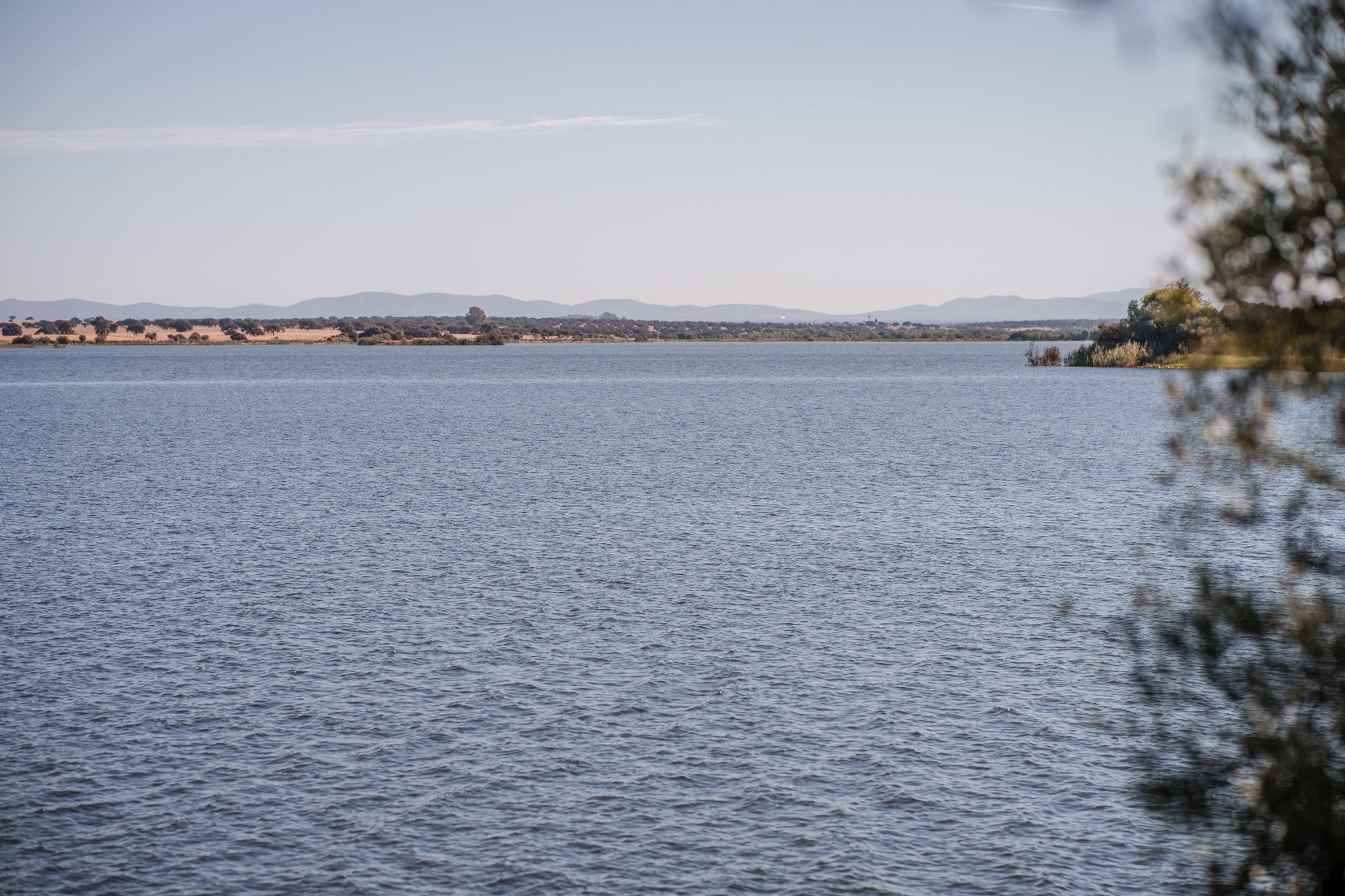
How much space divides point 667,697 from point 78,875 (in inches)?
359

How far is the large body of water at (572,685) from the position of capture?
14.7 meters

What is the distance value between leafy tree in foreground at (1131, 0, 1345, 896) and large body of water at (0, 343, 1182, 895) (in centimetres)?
246

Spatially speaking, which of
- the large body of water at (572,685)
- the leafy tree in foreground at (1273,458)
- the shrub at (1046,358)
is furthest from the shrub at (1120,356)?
the leafy tree in foreground at (1273,458)

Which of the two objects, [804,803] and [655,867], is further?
[804,803]

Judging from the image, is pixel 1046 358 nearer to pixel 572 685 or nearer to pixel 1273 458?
pixel 572 685

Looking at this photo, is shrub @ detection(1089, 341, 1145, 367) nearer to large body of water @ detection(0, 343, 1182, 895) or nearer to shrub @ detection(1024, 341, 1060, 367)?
shrub @ detection(1024, 341, 1060, 367)

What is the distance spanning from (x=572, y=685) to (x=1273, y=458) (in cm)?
1366

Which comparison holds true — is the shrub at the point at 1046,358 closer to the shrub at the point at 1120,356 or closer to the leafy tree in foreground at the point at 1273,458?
the shrub at the point at 1120,356

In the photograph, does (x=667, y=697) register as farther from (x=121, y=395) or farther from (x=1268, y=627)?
(x=121, y=395)

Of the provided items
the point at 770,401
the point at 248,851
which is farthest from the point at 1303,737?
the point at 770,401

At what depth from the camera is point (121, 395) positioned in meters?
116

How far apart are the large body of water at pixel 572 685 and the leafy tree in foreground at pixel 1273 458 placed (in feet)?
8.06

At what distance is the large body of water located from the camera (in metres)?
14.7

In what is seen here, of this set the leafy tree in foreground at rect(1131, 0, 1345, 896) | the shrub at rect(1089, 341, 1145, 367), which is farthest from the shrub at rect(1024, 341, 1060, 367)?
the leafy tree in foreground at rect(1131, 0, 1345, 896)
